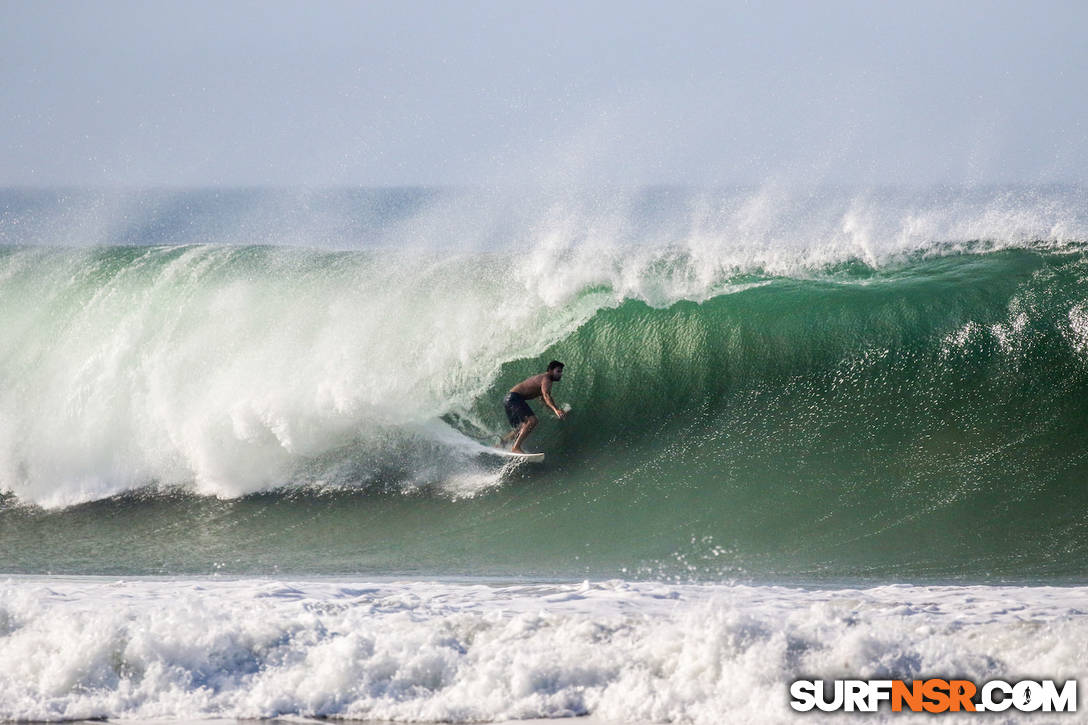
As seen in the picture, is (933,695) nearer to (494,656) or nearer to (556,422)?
(494,656)

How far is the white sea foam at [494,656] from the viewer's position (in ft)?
14.0

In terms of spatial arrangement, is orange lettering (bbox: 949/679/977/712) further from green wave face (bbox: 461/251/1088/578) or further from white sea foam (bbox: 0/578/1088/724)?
green wave face (bbox: 461/251/1088/578)

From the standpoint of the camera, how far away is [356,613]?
5.14 metres

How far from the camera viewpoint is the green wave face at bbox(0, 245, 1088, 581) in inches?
271

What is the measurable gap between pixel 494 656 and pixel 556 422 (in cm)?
416

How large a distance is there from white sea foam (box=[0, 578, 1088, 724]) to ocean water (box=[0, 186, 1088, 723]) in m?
0.02

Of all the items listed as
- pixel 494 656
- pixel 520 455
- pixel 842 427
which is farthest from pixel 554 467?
pixel 494 656

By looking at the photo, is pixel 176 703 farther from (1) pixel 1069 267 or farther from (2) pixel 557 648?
(1) pixel 1069 267

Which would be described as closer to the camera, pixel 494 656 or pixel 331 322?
pixel 494 656

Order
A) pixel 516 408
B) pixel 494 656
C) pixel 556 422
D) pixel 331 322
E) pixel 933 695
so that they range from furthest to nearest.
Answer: pixel 331 322
pixel 556 422
pixel 516 408
pixel 494 656
pixel 933 695

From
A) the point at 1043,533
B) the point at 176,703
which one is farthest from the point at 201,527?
the point at 1043,533

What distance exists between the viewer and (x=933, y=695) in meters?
4.20

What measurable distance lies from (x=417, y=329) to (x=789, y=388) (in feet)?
10.7

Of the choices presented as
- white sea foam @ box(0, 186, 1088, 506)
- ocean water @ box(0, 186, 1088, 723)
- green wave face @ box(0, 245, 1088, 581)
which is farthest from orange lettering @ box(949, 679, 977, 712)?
white sea foam @ box(0, 186, 1088, 506)
